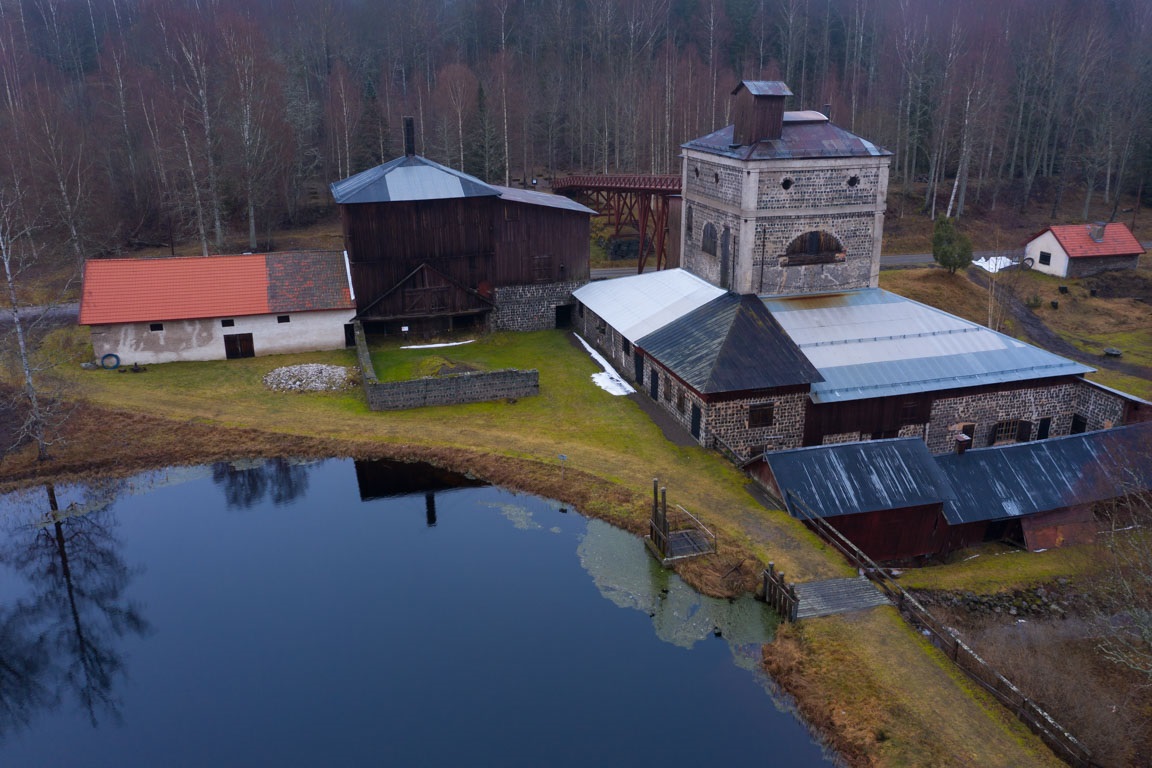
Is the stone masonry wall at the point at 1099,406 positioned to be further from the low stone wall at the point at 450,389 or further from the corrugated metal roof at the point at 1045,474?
the low stone wall at the point at 450,389

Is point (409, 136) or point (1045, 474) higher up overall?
point (409, 136)

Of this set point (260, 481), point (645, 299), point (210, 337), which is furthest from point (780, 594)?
point (210, 337)

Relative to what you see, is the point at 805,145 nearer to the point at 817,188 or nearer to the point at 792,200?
the point at 817,188

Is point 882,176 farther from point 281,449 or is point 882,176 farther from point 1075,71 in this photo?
point 1075,71

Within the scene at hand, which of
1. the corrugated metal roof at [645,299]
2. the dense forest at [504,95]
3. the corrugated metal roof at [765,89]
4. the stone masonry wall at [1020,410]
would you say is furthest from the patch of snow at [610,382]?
the dense forest at [504,95]

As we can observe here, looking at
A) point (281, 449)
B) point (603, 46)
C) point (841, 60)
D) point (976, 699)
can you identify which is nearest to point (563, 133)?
point (603, 46)

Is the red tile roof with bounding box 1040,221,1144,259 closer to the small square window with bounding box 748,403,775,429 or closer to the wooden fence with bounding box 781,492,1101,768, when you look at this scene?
the small square window with bounding box 748,403,775,429
